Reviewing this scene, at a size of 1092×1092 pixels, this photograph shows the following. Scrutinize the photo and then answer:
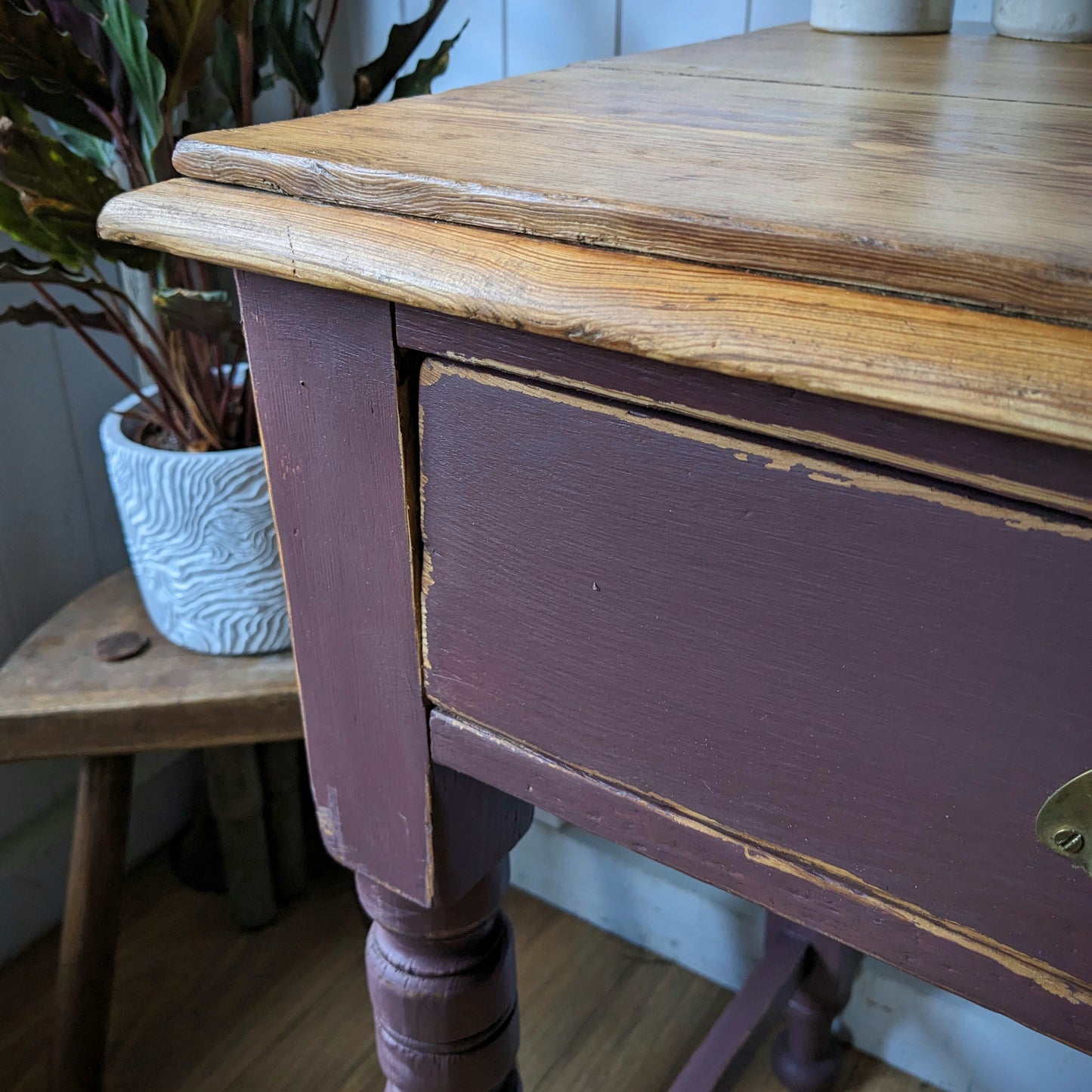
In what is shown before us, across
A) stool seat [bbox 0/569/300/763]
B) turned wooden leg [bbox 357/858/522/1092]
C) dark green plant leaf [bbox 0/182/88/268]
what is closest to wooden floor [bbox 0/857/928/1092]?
stool seat [bbox 0/569/300/763]

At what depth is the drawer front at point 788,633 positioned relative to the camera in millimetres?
286

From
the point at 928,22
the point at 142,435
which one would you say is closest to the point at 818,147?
the point at 928,22

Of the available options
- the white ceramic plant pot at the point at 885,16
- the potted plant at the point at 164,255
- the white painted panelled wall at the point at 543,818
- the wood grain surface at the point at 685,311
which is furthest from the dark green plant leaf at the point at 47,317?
the white ceramic plant pot at the point at 885,16

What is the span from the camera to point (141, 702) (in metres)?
0.81

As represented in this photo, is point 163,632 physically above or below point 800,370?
below

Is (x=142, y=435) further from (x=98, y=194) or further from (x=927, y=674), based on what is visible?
(x=927, y=674)

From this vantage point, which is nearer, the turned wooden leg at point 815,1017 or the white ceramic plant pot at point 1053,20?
the white ceramic plant pot at point 1053,20

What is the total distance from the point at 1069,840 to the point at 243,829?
0.98 meters

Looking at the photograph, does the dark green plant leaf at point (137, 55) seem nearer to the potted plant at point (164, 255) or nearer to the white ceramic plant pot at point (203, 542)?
the potted plant at point (164, 255)

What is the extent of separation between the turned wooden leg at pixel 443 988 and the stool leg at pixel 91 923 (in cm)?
39

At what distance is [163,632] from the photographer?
0.89m

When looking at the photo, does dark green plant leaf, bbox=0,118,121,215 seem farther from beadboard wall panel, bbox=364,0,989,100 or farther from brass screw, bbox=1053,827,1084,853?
brass screw, bbox=1053,827,1084,853

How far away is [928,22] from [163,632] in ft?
2.47

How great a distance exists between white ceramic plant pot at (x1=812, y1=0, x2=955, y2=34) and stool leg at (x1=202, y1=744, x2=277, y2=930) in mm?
829
